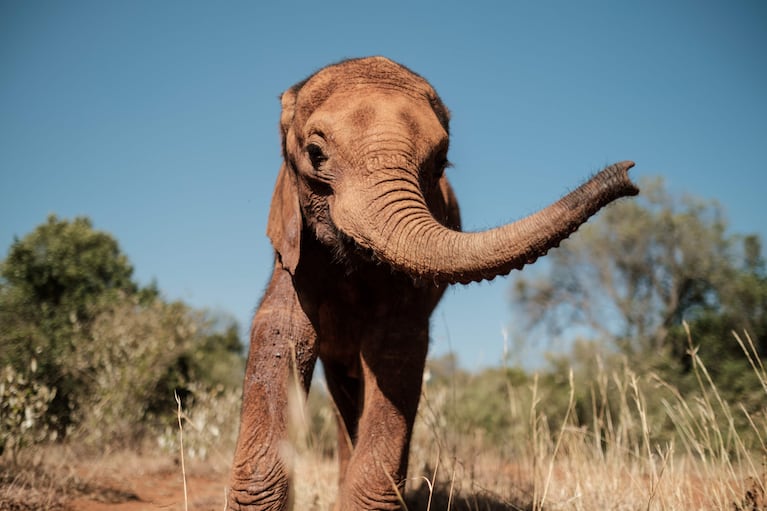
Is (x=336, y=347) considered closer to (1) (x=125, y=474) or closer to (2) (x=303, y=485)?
(2) (x=303, y=485)

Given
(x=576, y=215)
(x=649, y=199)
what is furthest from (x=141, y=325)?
(x=649, y=199)

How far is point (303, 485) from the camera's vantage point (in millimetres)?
6941

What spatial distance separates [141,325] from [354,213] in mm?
11721

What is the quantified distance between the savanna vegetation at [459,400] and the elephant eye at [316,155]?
1.46m

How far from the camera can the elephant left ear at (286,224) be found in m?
4.25

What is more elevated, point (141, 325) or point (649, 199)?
point (649, 199)

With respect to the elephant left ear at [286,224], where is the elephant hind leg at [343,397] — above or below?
below

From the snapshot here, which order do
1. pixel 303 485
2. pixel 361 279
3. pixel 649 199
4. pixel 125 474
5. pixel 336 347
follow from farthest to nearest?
pixel 649 199
pixel 125 474
pixel 303 485
pixel 336 347
pixel 361 279

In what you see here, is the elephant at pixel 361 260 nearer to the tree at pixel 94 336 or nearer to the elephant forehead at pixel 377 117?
the elephant forehead at pixel 377 117

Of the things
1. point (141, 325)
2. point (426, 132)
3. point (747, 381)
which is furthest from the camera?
point (141, 325)

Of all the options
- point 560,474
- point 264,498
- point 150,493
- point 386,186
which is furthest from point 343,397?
point 560,474

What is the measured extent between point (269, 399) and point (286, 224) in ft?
3.90

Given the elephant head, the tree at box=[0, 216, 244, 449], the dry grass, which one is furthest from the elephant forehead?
the tree at box=[0, 216, 244, 449]

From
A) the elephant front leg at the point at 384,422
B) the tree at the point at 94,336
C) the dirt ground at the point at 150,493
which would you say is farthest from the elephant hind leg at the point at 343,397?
the tree at the point at 94,336
